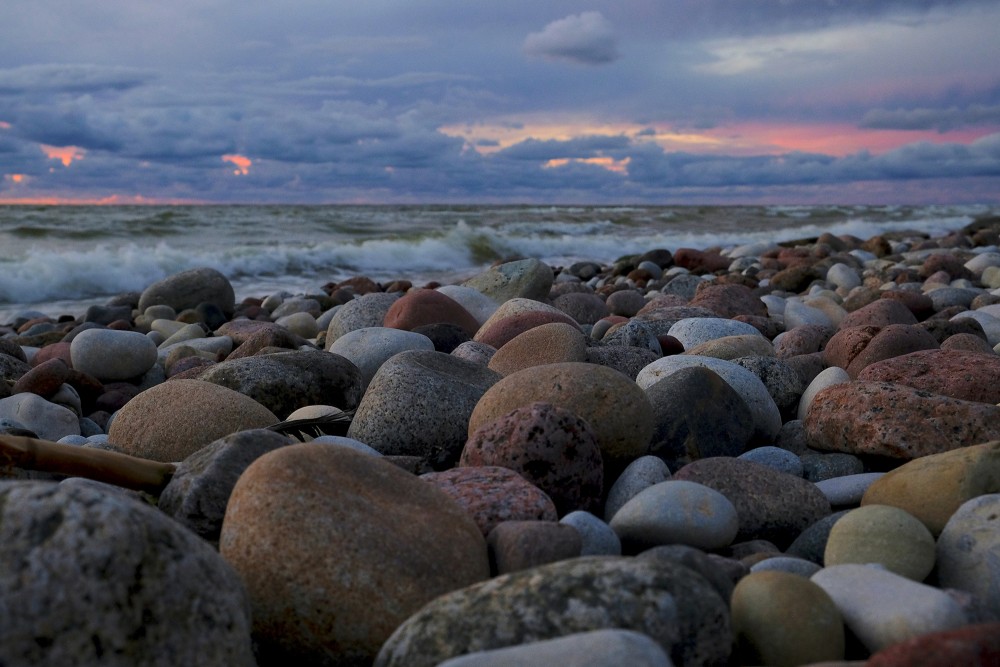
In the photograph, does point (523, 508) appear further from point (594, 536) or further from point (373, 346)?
point (373, 346)

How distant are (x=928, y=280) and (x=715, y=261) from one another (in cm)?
437

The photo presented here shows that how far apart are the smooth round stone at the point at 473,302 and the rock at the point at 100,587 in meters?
5.25

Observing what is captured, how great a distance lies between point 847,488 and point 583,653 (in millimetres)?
1890

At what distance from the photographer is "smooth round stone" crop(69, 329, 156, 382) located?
5570 millimetres

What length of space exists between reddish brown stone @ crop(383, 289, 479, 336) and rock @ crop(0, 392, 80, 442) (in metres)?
2.11

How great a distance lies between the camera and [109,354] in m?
5.58

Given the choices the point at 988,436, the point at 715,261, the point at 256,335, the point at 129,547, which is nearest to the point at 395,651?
the point at 129,547

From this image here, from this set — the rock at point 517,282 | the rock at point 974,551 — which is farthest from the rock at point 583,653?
the rock at point 517,282

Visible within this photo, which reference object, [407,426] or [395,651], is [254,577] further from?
[407,426]

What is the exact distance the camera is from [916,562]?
2277mm

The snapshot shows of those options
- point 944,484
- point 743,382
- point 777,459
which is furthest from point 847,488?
point 743,382

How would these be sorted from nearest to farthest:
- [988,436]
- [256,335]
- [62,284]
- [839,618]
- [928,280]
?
[839,618]
[988,436]
[256,335]
[928,280]
[62,284]

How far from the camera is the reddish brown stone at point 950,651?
143cm

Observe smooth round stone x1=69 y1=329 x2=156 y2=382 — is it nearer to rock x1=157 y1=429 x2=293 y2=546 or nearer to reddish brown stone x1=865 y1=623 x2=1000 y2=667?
rock x1=157 y1=429 x2=293 y2=546
